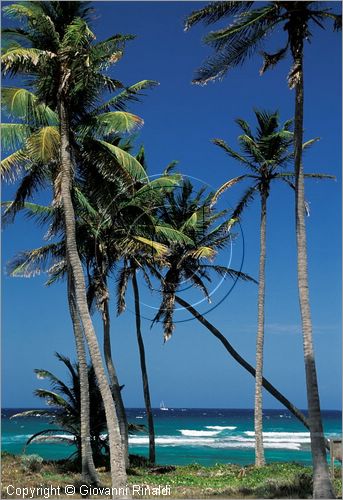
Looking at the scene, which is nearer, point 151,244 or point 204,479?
point 204,479

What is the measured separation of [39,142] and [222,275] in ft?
43.2

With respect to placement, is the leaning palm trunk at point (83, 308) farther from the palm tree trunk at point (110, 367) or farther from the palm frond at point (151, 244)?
the palm tree trunk at point (110, 367)

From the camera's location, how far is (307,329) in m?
16.3

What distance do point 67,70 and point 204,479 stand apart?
12.5m

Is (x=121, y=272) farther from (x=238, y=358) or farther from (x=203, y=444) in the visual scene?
(x=203, y=444)

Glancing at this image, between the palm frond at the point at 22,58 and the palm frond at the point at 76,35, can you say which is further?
the palm frond at the point at 76,35

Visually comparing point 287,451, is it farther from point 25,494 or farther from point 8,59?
point 8,59

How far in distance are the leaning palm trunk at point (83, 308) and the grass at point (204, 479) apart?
6.77 ft

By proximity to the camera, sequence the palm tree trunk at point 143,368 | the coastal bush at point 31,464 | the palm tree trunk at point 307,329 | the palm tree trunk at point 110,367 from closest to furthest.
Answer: the palm tree trunk at point 307,329, the coastal bush at point 31,464, the palm tree trunk at point 110,367, the palm tree trunk at point 143,368

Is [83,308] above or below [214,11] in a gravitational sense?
below

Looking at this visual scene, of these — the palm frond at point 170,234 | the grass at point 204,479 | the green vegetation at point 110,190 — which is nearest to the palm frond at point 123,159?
the green vegetation at point 110,190

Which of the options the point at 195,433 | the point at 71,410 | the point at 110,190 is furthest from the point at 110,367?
the point at 195,433

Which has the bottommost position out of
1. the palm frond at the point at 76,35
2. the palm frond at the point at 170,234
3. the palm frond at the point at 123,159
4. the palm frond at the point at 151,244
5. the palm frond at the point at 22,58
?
the palm frond at the point at 151,244

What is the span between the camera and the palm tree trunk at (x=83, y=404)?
65.8 ft
